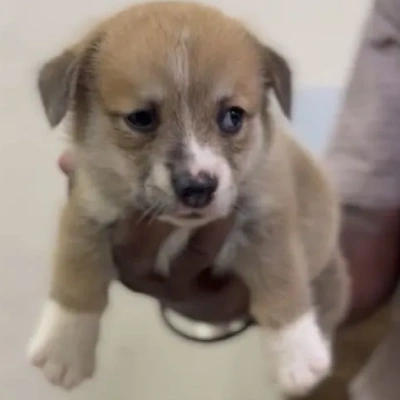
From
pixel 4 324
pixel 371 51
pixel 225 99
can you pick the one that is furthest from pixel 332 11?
pixel 225 99

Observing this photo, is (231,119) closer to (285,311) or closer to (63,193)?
(285,311)

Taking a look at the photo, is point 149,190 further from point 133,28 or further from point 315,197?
point 315,197

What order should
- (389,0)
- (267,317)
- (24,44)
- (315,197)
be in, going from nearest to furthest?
(267,317) < (315,197) < (389,0) < (24,44)

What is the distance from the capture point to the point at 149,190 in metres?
1.01

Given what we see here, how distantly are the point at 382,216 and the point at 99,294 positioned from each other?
0.55 meters

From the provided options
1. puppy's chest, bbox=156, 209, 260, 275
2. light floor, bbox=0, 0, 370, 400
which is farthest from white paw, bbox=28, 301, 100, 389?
light floor, bbox=0, 0, 370, 400

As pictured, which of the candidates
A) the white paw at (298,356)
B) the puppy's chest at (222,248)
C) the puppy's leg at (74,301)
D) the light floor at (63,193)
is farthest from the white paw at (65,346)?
the light floor at (63,193)

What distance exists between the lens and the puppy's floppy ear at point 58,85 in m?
1.05

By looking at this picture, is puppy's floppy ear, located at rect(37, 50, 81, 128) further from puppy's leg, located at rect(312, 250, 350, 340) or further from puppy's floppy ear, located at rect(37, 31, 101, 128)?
puppy's leg, located at rect(312, 250, 350, 340)

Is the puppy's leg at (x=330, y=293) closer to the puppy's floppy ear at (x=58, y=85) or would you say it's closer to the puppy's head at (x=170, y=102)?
the puppy's head at (x=170, y=102)

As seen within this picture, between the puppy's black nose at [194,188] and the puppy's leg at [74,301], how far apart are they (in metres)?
0.23

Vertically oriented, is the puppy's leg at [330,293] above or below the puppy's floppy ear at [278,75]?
below

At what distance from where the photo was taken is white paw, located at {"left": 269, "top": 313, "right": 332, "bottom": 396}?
1.14 m

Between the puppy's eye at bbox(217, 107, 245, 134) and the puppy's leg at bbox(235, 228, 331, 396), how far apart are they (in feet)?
0.58
